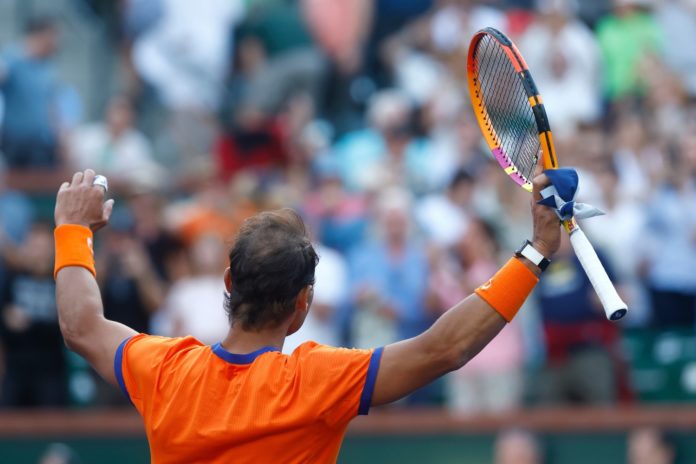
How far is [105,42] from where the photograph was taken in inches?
538

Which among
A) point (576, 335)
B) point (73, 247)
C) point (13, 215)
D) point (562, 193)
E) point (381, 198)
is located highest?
point (13, 215)

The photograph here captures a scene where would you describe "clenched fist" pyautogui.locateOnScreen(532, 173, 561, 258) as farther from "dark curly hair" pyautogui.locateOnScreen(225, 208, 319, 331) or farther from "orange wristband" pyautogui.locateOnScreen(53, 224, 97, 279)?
"orange wristband" pyautogui.locateOnScreen(53, 224, 97, 279)

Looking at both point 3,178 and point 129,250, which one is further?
point 3,178

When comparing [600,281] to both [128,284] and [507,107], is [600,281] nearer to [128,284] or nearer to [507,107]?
[507,107]

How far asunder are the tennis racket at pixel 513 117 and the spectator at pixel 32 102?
753 cm

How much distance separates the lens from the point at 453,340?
11.0 feet

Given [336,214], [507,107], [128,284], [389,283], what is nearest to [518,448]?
[389,283]

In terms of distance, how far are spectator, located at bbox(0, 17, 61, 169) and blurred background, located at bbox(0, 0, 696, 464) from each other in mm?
19

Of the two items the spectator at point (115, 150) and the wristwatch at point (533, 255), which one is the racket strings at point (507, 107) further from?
the spectator at point (115, 150)

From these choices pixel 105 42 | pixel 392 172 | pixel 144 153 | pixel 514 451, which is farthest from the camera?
pixel 105 42

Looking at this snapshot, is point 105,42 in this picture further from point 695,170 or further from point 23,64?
point 695,170

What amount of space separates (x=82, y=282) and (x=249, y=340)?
1.83ft

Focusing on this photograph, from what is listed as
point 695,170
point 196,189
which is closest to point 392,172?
point 196,189

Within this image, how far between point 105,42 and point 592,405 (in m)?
7.14
